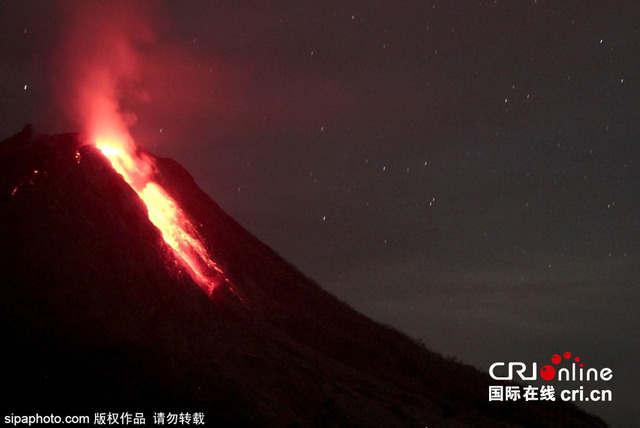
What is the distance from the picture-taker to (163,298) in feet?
85.0

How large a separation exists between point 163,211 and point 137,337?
14542 mm

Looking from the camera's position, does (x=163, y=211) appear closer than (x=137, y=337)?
No

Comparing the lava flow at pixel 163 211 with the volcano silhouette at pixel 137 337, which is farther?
the lava flow at pixel 163 211

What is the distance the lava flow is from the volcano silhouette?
164cm

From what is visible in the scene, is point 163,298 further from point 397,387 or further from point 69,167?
point 397,387

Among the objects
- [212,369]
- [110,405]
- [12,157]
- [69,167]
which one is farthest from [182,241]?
[110,405]

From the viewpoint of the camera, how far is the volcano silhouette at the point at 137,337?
2091 centimetres

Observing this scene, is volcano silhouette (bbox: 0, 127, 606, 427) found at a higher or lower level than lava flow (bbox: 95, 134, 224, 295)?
lower

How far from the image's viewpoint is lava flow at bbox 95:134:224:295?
32.5m

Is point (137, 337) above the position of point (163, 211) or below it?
below

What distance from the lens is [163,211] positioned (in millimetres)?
36375

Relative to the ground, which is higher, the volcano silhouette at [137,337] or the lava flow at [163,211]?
the lava flow at [163,211]

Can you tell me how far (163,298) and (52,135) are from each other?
43.8ft

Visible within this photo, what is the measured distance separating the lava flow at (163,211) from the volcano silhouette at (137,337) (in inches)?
64.6
